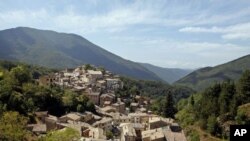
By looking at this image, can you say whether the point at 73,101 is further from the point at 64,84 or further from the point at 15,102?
the point at 64,84

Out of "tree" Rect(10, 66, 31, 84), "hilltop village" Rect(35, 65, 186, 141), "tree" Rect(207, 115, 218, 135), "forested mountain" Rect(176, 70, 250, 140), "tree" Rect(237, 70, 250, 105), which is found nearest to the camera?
"hilltop village" Rect(35, 65, 186, 141)

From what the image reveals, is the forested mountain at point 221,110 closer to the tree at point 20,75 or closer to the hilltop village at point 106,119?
the hilltop village at point 106,119

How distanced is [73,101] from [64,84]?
81.1 feet

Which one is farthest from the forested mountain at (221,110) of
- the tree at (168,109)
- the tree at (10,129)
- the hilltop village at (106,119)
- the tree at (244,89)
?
the tree at (10,129)

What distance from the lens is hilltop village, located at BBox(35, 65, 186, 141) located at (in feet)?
192

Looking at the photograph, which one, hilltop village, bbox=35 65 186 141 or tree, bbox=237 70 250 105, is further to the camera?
tree, bbox=237 70 250 105

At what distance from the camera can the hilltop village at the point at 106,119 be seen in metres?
58.7

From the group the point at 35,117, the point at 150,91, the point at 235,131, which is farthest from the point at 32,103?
the point at 150,91

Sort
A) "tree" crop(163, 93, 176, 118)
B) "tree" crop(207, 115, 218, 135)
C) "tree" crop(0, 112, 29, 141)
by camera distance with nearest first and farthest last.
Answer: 1. "tree" crop(0, 112, 29, 141)
2. "tree" crop(207, 115, 218, 135)
3. "tree" crop(163, 93, 176, 118)

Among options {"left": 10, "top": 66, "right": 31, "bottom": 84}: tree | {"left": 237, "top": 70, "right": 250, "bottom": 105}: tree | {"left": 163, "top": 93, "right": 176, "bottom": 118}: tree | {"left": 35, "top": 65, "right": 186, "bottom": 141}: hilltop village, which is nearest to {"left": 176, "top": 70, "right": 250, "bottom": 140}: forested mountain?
{"left": 237, "top": 70, "right": 250, "bottom": 105}: tree

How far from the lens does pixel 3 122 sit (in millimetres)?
36719

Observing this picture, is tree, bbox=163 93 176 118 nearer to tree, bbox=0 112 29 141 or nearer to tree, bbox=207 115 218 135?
tree, bbox=207 115 218 135

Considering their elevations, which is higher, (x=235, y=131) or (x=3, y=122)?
(x=235, y=131)

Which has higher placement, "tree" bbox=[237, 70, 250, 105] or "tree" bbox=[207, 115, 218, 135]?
"tree" bbox=[237, 70, 250, 105]
